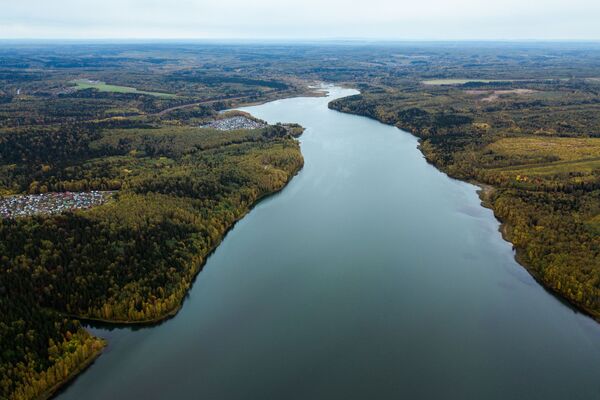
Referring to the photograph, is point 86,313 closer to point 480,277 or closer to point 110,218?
point 110,218

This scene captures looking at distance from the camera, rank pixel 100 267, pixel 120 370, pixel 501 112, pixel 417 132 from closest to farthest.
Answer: pixel 120 370 → pixel 100 267 → pixel 417 132 → pixel 501 112

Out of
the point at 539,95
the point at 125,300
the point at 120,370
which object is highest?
the point at 539,95

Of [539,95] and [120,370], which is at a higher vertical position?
[539,95]

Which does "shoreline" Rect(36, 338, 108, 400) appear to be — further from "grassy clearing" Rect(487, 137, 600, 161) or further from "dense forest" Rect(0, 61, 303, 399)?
"grassy clearing" Rect(487, 137, 600, 161)

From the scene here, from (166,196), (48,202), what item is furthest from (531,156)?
(48,202)

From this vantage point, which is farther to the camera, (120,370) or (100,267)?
(100,267)

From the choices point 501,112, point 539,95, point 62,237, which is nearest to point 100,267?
point 62,237

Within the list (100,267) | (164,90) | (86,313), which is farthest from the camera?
(164,90)

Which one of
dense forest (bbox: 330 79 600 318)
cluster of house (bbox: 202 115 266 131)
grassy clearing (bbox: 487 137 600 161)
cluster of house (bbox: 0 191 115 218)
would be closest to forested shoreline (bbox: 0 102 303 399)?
cluster of house (bbox: 0 191 115 218)
